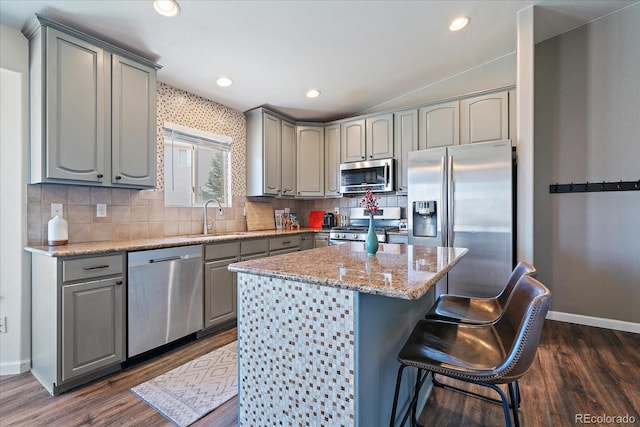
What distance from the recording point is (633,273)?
290cm

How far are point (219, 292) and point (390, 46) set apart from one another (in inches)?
112

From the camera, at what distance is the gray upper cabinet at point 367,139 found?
3.94 meters

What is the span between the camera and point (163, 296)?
246cm

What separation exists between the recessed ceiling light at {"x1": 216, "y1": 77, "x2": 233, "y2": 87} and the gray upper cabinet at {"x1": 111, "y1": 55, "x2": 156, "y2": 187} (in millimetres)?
625

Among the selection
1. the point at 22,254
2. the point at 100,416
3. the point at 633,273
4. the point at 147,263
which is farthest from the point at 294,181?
the point at 633,273

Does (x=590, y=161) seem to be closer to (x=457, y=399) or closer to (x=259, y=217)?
(x=457, y=399)

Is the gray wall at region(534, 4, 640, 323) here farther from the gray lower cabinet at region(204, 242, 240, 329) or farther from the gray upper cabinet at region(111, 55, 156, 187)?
the gray upper cabinet at region(111, 55, 156, 187)

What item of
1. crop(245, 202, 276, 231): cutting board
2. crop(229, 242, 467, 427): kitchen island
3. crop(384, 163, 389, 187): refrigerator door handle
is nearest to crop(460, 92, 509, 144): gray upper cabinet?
crop(384, 163, 389, 187): refrigerator door handle

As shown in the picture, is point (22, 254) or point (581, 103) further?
point (581, 103)

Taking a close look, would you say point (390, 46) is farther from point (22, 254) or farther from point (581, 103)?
point (22, 254)

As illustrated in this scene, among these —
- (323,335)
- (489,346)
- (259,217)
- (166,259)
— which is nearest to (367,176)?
(259,217)

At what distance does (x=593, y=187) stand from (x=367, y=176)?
7.62ft

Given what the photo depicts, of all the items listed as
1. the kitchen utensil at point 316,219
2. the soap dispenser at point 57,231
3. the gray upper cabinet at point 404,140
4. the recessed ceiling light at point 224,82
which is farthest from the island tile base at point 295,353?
the kitchen utensil at point 316,219

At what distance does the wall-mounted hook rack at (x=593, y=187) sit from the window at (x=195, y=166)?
3.68 metres
